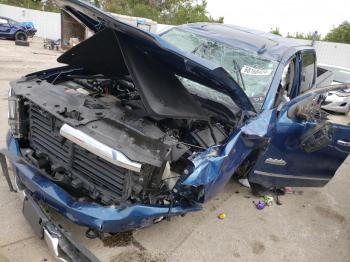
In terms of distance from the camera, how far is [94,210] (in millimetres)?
2422

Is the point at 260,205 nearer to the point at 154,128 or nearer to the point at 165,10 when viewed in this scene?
the point at 154,128

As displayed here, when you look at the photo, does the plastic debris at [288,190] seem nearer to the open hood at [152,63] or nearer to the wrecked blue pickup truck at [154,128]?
the wrecked blue pickup truck at [154,128]

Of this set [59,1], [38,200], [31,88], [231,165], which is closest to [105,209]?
[38,200]

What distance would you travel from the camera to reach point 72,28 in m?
18.2

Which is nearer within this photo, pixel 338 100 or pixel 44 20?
pixel 338 100

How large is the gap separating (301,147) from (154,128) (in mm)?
1751

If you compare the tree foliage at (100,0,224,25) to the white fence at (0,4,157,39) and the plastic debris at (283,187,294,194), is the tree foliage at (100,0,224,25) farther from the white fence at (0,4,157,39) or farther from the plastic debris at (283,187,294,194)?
the plastic debris at (283,187,294,194)

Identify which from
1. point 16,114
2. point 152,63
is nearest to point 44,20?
point 16,114

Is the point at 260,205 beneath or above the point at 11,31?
above

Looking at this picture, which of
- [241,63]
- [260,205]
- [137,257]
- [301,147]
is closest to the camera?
[137,257]

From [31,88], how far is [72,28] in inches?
646

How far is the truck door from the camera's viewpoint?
353 centimetres

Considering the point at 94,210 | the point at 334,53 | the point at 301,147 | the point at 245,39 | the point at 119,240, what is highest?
the point at 245,39

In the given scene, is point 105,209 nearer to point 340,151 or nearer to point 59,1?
point 59,1
